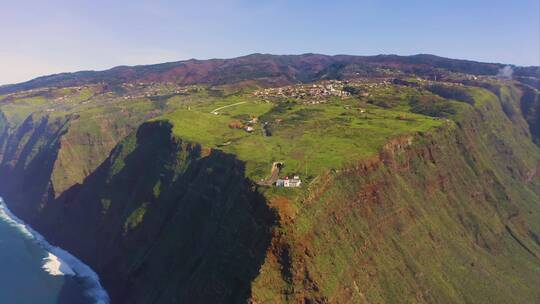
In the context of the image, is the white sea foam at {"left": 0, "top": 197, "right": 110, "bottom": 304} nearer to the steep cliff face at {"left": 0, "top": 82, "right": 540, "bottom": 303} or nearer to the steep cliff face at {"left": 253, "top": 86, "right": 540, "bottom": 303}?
the steep cliff face at {"left": 0, "top": 82, "right": 540, "bottom": 303}

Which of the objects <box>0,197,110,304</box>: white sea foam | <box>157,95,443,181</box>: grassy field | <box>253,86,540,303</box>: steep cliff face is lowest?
<box>0,197,110,304</box>: white sea foam

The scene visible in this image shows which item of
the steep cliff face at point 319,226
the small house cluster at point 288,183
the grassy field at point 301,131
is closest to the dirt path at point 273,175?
the grassy field at point 301,131

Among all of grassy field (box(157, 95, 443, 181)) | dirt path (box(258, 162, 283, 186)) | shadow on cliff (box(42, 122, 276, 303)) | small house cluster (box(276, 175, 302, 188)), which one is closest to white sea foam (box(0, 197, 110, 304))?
shadow on cliff (box(42, 122, 276, 303))

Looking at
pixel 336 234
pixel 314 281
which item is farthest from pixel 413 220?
pixel 314 281

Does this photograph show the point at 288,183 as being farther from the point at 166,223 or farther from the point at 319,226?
the point at 166,223

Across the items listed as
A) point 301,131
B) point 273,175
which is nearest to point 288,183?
point 273,175

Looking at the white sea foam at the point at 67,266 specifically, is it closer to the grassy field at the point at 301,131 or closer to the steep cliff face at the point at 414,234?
the grassy field at the point at 301,131

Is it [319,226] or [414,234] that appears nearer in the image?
[319,226]
